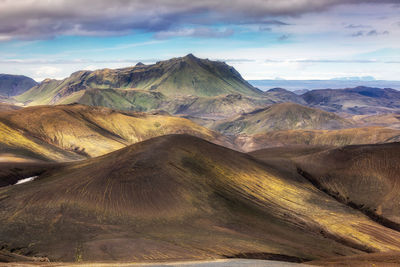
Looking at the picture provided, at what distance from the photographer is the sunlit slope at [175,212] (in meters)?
61.0

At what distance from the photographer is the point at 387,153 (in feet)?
480

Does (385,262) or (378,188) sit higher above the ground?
(385,262)

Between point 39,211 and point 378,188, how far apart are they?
347ft

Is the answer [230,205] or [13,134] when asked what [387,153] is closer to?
[230,205]

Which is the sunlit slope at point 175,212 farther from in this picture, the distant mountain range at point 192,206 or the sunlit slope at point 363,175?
the sunlit slope at point 363,175

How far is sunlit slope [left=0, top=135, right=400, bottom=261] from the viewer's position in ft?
200

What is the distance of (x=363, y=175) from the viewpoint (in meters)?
139

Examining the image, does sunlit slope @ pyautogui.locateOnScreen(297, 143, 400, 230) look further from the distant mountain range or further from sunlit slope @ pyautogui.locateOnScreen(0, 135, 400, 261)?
sunlit slope @ pyautogui.locateOnScreen(0, 135, 400, 261)

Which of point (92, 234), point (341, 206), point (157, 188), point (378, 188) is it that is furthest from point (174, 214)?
point (378, 188)

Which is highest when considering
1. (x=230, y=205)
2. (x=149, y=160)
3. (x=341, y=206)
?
(x=149, y=160)

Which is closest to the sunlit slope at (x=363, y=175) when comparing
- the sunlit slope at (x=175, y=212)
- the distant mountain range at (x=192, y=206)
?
the distant mountain range at (x=192, y=206)

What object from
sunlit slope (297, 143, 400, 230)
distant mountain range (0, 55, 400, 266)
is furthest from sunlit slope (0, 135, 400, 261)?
sunlit slope (297, 143, 400, 230)

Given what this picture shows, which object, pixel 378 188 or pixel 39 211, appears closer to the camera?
pixel 39 211

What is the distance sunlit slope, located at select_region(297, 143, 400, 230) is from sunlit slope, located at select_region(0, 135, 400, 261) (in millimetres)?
13601
